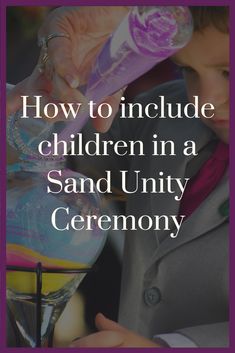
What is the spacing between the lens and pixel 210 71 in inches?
48.6

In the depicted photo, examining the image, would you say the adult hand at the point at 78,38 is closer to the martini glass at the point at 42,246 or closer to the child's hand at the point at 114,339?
the martini glass at the point at 42,246

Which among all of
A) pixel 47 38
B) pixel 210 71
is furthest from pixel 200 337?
pixel 47 38

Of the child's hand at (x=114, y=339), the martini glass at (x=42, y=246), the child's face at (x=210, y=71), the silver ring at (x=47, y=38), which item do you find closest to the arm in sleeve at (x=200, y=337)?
the child's hand at (x=114, y=339)

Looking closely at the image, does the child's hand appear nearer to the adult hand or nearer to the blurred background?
the blurred background

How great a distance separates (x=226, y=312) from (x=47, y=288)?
301mm

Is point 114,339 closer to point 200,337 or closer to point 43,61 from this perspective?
point 200,337

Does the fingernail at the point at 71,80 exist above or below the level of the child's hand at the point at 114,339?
above

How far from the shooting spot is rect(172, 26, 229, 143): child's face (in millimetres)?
1218

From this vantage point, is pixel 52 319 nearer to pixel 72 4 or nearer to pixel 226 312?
pixel 226 312

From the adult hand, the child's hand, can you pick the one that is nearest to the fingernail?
the adult hand

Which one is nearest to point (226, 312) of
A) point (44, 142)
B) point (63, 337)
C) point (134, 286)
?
point (134, 286)

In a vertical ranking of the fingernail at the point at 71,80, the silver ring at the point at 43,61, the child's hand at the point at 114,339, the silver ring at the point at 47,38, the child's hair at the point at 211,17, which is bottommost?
the child's hand at the point at 114,339

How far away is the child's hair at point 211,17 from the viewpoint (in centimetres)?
121

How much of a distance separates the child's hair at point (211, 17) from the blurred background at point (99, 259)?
80 mm
